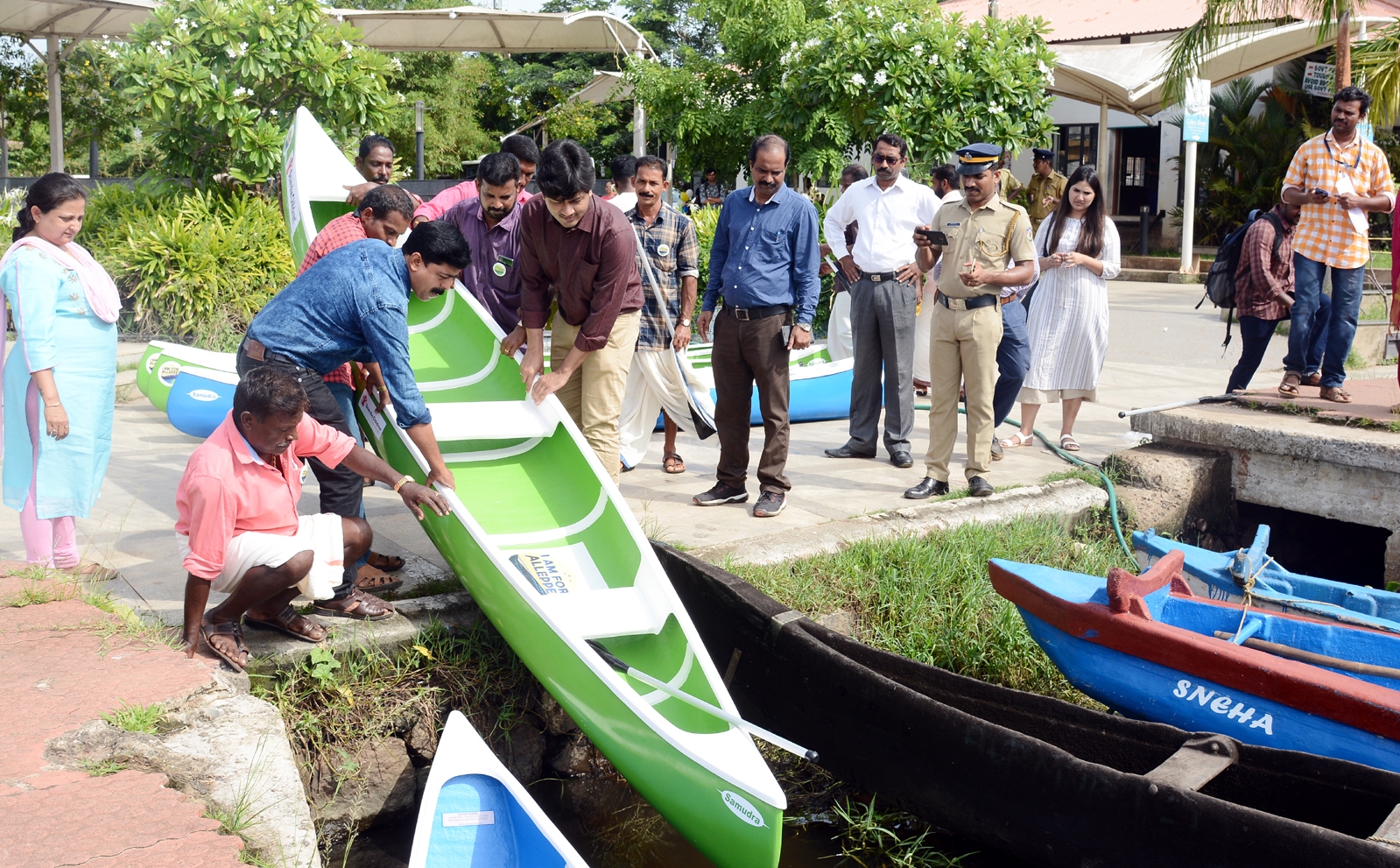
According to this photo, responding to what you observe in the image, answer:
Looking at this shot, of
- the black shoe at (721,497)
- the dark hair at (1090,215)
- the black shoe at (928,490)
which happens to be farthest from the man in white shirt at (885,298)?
the black shoe at (721,497)

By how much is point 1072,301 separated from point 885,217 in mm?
1239

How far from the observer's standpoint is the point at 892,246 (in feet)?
20.5

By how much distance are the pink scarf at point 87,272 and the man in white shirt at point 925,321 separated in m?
5.10

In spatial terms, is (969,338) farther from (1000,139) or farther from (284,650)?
(1000,139)

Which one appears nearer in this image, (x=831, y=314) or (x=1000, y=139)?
(x=831, y=314)

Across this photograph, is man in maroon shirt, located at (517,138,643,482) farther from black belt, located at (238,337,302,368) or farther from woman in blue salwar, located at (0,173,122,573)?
woman in blue salwar, located at (0,173,122,573)

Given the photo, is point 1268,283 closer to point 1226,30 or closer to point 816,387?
point 816,387

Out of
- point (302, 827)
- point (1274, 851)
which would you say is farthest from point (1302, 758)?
point (302, 827)

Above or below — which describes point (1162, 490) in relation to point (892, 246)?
below

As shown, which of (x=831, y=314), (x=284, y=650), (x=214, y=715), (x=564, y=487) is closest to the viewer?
A: (x=214, y=715)

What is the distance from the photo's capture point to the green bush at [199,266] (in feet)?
28.4

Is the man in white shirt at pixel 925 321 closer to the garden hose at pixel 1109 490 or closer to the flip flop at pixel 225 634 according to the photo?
the garden hose at pixel 1109 490

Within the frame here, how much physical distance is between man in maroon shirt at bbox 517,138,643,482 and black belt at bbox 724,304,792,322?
21.5 inches

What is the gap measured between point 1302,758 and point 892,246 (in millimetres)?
3794
